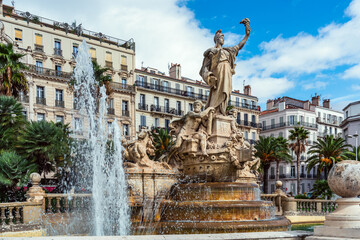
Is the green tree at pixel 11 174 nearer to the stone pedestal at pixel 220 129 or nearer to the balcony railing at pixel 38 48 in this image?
the stone pedestal at pixel 220 129

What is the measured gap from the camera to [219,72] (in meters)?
14.3

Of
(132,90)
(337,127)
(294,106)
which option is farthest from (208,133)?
(337,127)

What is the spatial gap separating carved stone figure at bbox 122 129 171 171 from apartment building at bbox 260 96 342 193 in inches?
2234

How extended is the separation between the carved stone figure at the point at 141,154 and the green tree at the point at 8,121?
12.4 metres

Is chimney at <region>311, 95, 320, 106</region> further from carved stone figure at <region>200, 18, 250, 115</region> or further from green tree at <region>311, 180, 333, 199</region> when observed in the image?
carved stone figure at <region>200, 18, 250, 115</region>

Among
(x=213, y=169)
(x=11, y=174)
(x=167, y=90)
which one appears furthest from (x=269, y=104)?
(x=213, y=169)

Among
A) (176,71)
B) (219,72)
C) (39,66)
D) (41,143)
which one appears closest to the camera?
(219,72)

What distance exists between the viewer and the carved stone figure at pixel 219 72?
562 inches

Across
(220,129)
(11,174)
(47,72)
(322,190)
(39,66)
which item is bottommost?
(322,190)

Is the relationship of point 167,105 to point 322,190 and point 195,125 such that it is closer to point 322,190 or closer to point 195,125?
point 322,190

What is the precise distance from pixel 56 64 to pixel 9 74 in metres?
18.9

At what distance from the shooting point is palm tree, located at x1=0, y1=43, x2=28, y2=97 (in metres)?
26.8

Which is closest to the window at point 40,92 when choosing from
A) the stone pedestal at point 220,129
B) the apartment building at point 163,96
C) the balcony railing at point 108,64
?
the balcony railing at point 108,64

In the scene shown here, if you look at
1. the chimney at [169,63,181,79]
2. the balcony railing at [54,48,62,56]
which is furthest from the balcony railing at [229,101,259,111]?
the balcony railing at [54,48,62,56]
